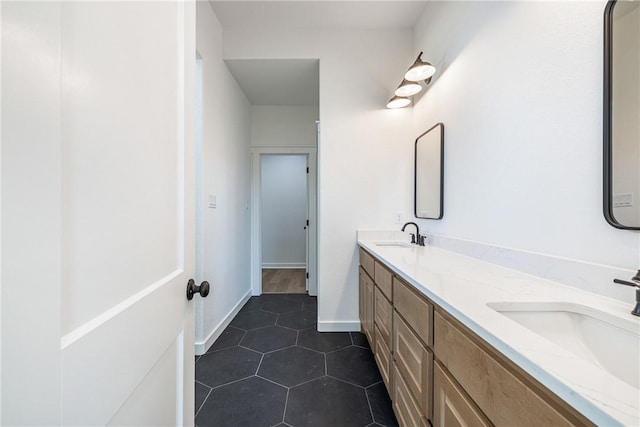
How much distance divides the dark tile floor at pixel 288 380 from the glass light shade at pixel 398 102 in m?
2.10

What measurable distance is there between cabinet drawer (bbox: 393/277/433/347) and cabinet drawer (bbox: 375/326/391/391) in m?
0.36

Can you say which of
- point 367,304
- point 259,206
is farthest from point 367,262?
point 259,206

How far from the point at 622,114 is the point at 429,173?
128cm

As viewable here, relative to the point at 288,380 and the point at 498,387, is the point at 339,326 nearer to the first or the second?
the point at 288,380

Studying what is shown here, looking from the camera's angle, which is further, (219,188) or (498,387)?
(219,188)

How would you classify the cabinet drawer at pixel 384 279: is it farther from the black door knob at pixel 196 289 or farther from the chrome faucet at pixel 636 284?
the black door knob at pixel 196 289

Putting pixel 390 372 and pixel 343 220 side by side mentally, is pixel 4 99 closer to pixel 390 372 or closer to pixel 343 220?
pixel 390 372

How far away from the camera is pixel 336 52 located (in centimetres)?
238

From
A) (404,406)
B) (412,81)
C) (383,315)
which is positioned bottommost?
(404,406)

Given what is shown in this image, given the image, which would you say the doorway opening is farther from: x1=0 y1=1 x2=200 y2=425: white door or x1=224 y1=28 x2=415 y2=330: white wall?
x1=0 y1=1 x2=200 y2=425: white door

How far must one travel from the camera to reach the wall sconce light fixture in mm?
1833

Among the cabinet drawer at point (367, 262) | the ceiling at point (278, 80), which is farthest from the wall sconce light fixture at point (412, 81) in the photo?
the cabinet drawer at point (367, 262)

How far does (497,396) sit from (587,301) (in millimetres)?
488

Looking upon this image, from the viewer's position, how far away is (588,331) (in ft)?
2.42
